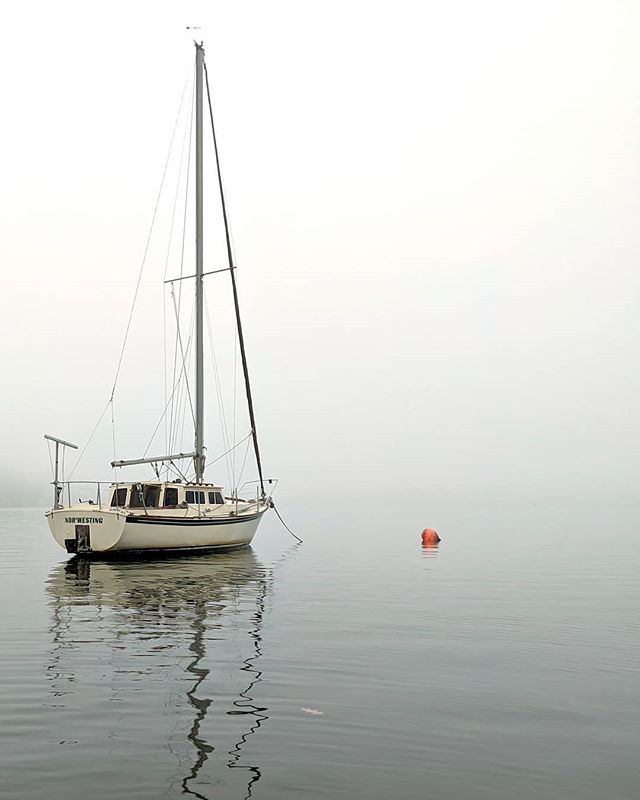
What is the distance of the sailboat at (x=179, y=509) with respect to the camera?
35156 millimetres

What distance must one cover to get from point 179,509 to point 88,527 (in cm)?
428

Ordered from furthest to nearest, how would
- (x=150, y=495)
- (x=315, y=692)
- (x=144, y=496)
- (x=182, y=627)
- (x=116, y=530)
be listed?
(x=150, y=495), (x=144, y=496), (x=116, y=530), (x=182, y=627), (x=315, y=692)

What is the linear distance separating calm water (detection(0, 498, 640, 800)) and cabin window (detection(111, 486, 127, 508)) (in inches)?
399

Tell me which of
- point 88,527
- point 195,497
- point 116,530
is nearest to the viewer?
point 116,530

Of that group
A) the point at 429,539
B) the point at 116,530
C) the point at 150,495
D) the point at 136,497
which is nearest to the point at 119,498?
the point at 136,497

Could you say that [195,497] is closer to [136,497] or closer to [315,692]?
[136,497]

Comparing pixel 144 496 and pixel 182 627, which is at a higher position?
pixel 144 496

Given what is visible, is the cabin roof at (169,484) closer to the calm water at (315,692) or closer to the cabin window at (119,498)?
the cabin window at (119,498)

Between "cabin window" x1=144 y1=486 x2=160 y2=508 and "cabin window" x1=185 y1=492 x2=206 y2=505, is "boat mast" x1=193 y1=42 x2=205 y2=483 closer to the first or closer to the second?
"cabin window" x1=185 y1=492 x2=206 y2=505

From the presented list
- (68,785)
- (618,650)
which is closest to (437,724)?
(68,785)

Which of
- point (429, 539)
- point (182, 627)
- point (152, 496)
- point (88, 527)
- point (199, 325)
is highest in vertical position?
point (199, 325)

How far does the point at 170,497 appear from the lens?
3853cm

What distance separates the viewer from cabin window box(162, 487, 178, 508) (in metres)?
38.3

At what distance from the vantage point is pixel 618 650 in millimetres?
17000
